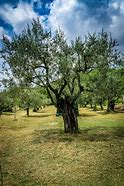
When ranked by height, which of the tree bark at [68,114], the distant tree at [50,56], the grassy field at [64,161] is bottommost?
the grassy field at [64,161]

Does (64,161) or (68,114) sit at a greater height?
(68,114)

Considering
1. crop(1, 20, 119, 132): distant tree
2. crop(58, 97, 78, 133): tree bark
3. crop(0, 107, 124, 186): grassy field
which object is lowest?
crop(0, 107, 124, 186): grassy field

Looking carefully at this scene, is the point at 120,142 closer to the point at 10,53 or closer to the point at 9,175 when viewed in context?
the point at 9,175

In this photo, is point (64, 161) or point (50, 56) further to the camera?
point (50, 56)

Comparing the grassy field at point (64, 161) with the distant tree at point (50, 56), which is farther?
the distant tree at point (50, 56)

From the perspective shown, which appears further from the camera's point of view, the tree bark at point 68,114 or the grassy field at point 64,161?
the tree bark at point 68,114

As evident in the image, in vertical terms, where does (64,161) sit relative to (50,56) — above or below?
below

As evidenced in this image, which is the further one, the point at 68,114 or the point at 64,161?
the point at 68,114

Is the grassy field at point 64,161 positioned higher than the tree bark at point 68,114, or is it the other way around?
the tree bark at point 68,114

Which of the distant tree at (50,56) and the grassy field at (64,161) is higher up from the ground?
the distant tree at (50,56)

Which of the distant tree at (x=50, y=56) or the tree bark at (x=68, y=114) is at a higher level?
the distant tree at (x=50, y=56)

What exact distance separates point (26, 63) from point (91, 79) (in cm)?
959

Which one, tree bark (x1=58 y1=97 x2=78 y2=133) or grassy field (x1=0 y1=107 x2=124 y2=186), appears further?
tree bark (x1=58 y1=97 x2=78 y2=133)

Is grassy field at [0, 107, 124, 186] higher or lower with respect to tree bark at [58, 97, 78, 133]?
lower
